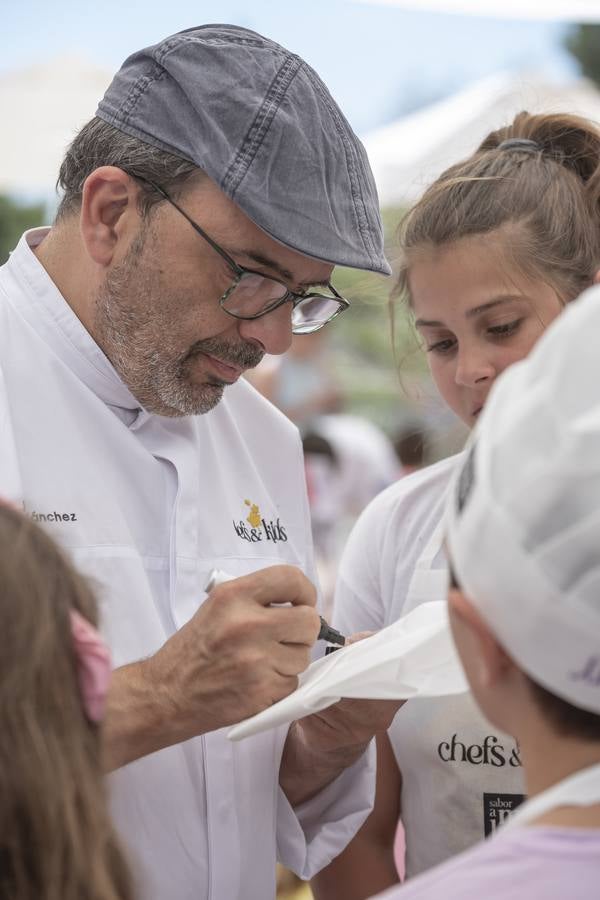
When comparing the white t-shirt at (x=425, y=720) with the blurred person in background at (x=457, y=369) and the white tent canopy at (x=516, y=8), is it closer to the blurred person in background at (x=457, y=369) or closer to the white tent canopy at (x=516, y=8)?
the blurred person in background at (x=457, y=369)

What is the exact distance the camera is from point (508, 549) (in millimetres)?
1117

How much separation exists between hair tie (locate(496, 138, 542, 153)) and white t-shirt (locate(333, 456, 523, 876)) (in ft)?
2.34

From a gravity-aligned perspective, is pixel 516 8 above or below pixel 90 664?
Result: below

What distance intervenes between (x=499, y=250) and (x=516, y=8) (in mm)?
4111

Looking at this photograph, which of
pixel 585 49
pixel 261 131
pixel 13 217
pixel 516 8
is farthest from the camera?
pixel 585 49

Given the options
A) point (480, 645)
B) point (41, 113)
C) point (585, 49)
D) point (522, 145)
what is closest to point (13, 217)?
point (41, 113)

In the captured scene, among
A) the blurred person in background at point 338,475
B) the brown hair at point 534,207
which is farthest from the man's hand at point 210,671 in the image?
the blurred person in background at point 338,475

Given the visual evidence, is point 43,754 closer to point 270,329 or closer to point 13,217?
point 270,329

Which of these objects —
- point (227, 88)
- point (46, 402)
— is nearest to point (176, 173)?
point (227, 88)

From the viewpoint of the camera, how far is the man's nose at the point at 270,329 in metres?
Result: 2.25

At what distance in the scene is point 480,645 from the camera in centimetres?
125

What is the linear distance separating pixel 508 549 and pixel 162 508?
3.86ft

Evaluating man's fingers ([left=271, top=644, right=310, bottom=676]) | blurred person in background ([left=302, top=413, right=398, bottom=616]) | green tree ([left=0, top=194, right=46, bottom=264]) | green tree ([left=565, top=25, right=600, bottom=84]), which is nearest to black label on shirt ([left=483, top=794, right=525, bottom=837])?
man's fingers ([left=271, top=644, right=310, bottom=676])

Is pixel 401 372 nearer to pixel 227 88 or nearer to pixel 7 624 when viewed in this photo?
pixel 227 88
